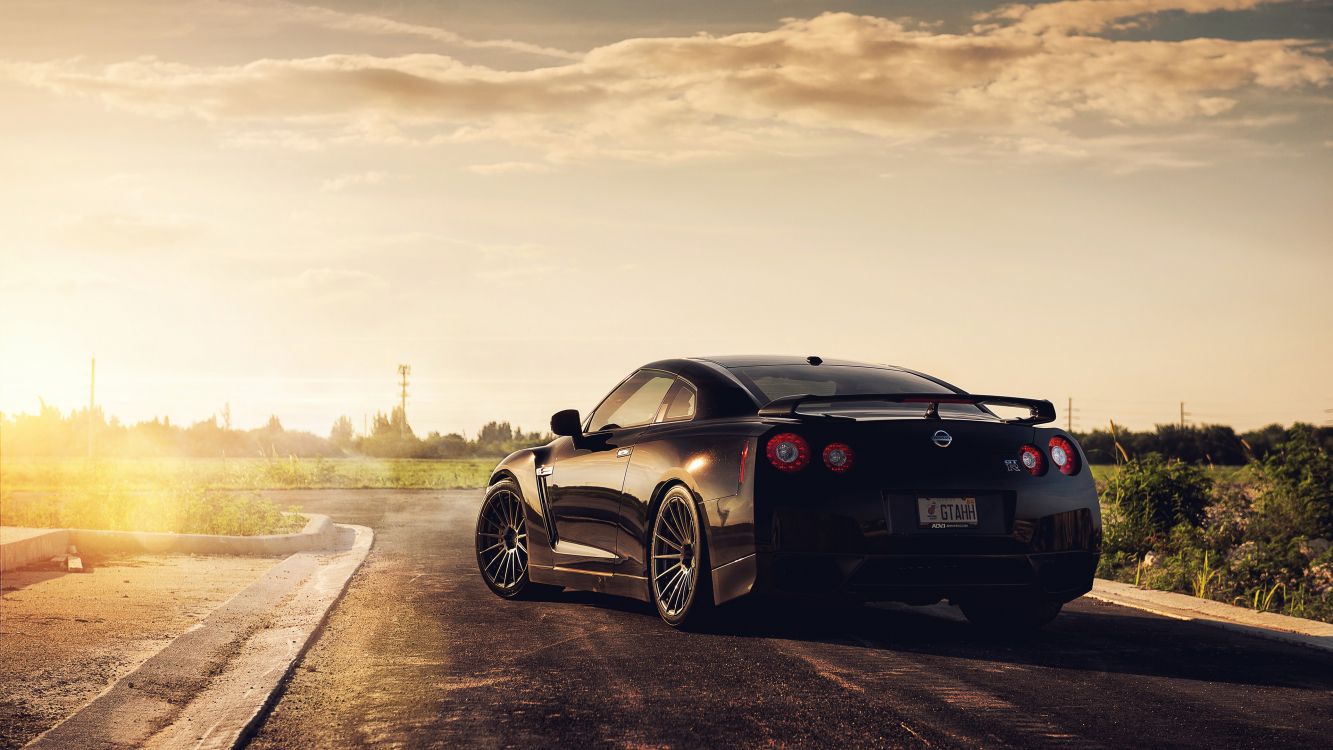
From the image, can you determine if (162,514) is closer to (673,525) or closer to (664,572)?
(664,572)

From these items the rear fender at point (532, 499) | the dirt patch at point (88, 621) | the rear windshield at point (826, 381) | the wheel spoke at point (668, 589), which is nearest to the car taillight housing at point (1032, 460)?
the rear windshield at point (826, 381)

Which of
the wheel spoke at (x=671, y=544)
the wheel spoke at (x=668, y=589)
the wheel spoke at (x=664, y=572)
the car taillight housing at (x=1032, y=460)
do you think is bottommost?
the wheel spoke at (x=668, y=589)

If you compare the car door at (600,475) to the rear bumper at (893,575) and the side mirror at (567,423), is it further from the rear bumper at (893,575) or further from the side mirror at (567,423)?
the rear bumper at (893,575)

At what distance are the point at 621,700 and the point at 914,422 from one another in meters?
2.36

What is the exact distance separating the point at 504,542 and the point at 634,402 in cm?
172

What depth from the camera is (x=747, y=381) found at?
783cm

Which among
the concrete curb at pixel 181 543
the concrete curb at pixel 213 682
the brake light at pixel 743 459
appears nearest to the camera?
the concrete curb at pixel 213 682

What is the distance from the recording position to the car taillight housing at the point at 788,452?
6898mm

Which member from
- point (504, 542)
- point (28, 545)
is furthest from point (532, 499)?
point (28, 545)

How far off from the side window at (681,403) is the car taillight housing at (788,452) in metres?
0.98

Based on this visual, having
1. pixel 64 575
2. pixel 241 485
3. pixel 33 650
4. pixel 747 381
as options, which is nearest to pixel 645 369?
pixel 747 381

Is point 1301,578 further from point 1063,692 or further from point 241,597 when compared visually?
point 241,597

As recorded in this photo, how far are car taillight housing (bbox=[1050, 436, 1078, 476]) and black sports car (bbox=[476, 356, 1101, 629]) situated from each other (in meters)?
0.01

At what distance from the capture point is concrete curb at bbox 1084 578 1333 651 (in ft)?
25.3
